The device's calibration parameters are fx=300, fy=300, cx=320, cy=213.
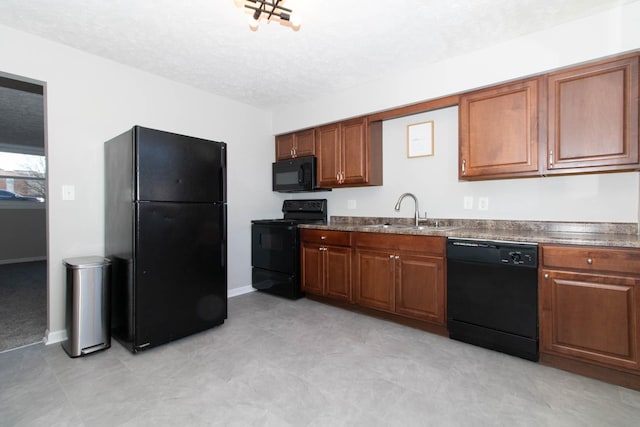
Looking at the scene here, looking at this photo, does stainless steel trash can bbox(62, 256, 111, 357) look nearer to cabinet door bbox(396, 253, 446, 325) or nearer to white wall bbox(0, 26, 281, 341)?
white wall bbox(0, 26, 281, 341)

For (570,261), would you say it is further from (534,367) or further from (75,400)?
(75,400)

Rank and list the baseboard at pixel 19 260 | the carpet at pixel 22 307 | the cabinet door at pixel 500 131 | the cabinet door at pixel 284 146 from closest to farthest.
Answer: the cabinet door at pixel 500 131 → the carpet at pixel 22 307 → the cabinet door at pixel 284 146 → the baseboard at pixel 19 260

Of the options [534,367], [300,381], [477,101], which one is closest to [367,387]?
[300,381]

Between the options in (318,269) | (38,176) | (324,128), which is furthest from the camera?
(38,176)

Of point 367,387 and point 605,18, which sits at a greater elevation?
point 605,18

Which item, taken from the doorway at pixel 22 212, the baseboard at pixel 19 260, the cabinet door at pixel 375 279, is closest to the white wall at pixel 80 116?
the doorway at pixel 22 212

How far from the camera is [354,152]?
3.38m

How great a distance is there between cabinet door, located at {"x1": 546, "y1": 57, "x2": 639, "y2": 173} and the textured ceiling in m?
0.42

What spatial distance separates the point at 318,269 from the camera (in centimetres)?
337

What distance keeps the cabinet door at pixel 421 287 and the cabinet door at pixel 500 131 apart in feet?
2.81

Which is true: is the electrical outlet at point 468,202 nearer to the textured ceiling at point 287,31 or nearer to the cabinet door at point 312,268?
the textured ceiling at point 287,31

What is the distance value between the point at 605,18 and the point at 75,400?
4.08 meters

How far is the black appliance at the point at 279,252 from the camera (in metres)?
3.51

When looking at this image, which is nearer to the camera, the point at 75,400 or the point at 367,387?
the point at 75,400
